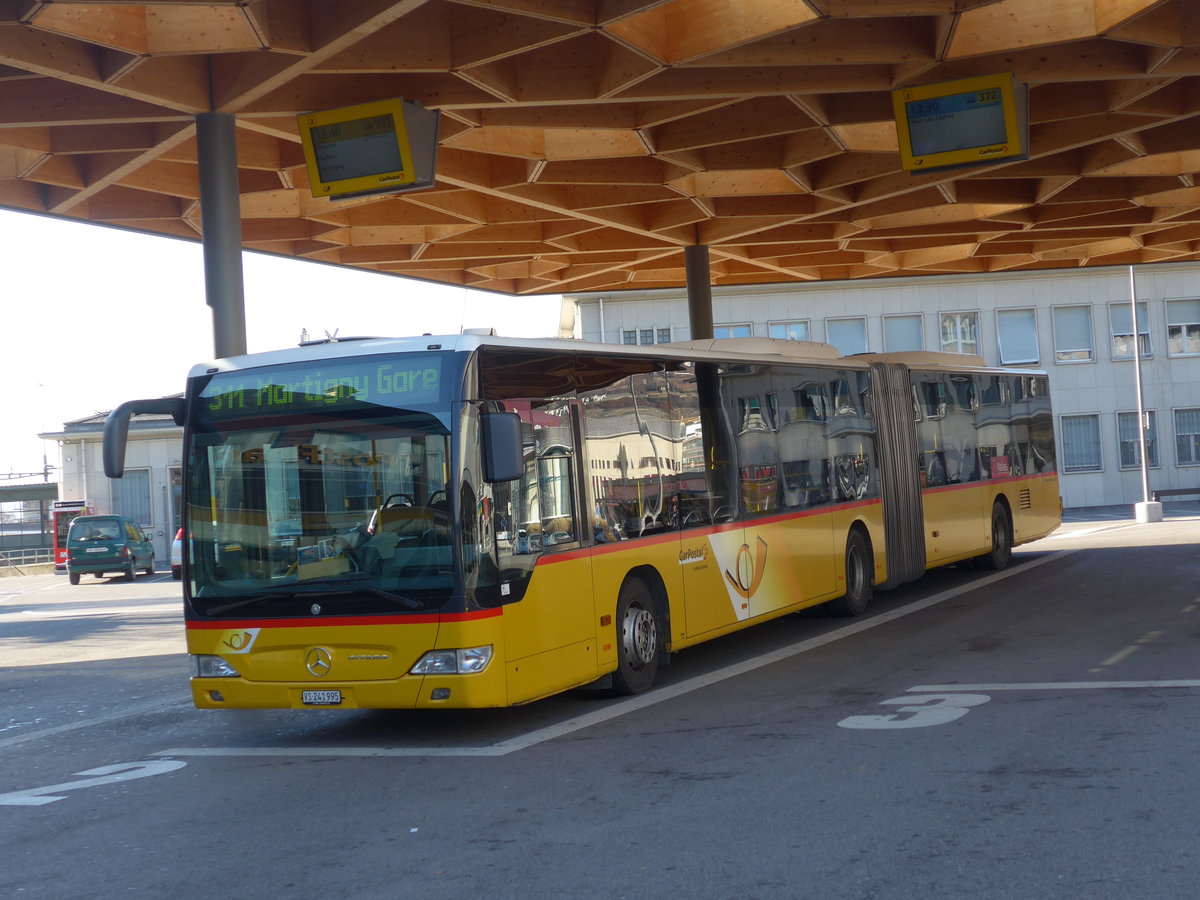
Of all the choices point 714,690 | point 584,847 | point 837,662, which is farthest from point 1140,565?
point 584,847

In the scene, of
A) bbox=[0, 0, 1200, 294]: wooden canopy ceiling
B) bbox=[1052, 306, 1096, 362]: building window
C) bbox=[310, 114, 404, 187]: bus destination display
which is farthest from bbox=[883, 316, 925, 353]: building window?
bbox=[310, 114, 404, 187]: bus destination display

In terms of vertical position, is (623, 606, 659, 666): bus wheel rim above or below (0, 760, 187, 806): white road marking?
above

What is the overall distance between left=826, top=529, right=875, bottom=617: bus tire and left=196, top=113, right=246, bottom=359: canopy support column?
7382 millimetres

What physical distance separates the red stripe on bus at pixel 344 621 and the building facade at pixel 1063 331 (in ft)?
113

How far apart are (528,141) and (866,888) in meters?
12.1

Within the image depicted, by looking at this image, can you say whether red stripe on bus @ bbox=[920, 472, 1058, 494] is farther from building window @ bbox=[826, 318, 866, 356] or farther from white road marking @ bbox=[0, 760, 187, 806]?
building window @ bbox=[826, 318, 866, 356]

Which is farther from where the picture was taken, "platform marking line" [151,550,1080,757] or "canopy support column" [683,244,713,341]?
"canopy support column" [683,244,713,341]

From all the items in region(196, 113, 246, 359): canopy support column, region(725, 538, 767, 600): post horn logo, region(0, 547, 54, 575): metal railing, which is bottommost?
region(0, 547, 54, 575): metal railing

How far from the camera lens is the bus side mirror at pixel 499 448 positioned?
912 centimetres

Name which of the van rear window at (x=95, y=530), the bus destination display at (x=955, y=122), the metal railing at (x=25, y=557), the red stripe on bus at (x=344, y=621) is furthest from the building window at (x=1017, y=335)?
the red stripe on bus at (x=344, y=621)

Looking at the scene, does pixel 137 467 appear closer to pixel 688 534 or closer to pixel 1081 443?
pixel 1081 443

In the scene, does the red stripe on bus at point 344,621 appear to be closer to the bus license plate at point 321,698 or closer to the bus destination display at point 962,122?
the bus license plate at point 321,698

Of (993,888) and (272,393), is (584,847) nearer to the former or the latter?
(993,888)

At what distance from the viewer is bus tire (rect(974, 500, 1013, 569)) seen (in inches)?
827
